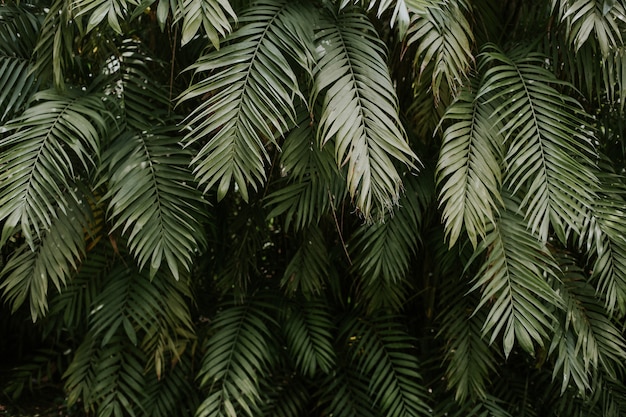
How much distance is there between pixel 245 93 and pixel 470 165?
0.63m

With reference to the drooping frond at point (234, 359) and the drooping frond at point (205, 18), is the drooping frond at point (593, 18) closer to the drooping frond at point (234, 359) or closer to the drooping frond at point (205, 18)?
the drooping frond at point (205, 18)

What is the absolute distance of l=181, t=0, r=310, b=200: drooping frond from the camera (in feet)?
5.29

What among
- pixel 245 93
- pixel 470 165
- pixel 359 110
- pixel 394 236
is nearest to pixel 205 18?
pixel 245 93

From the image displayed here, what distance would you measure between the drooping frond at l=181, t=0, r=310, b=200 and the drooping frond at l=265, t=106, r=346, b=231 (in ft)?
0.49

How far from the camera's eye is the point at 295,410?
7.88 ft

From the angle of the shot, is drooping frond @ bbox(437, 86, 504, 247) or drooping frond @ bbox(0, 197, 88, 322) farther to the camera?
drooping frond @ bbox(0, 197, 88, 322)

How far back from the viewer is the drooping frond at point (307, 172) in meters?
1.88

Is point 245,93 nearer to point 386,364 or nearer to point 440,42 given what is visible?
point 440,42

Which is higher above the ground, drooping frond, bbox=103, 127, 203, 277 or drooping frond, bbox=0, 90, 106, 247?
drooping frond, bbox=0, 90, 106, 247

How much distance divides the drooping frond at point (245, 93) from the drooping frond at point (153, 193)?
0.71ft

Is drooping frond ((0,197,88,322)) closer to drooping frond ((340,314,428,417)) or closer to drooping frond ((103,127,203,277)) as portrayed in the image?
drooping frond ((103,127,203,277))

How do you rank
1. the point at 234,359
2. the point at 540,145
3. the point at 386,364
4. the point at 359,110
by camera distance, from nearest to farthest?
1. the point at 359,110
2. the point at 540,145
3. the point at 234,359
4. the point at 386,364

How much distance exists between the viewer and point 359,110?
1.70 metres

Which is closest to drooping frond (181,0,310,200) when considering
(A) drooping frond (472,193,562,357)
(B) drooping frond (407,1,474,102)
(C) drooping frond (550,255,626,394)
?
(B) drooping frond (407,1,474,102)
